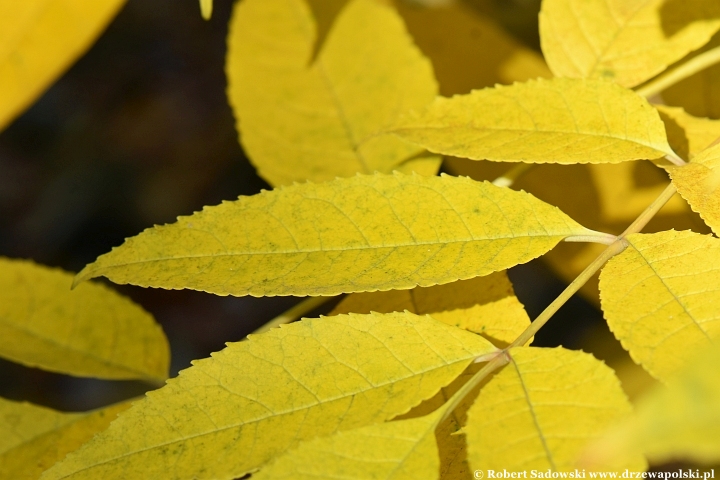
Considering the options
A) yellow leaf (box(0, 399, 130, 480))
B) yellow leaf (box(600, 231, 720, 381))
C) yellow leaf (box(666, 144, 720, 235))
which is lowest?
yellow leaf (box(0, 399, 130, 480))

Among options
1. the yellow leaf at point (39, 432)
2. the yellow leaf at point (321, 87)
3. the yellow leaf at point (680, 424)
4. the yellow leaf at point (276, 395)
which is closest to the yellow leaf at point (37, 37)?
the yellow leaf at point (321, 87)

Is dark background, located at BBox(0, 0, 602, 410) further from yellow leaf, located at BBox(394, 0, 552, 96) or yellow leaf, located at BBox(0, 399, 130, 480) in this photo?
yellow leaf, located at BBox(0, 399, 130, 480)

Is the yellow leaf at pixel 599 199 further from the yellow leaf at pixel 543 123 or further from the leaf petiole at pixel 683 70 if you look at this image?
the yellow leaf at pixel 543 123

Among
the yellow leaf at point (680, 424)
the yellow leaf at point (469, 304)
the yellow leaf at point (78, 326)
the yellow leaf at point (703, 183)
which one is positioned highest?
the yellow leaf at point (680, 424)

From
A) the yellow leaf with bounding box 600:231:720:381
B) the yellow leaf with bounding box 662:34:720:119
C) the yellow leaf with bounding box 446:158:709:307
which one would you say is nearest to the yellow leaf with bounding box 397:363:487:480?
the yellow leaf with bounding box 600:231:720:381

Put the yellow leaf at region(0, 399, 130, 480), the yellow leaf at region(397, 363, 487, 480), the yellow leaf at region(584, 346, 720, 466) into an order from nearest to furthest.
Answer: the yellow leaf at region(584, 346, 720, 466)
the yellow leaf at region(397, 363, 487, 480)
the yellow leaf at region(0, 399, 130, 480)

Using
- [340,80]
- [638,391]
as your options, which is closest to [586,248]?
[638,391]

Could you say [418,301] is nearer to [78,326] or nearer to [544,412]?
[544,412]
